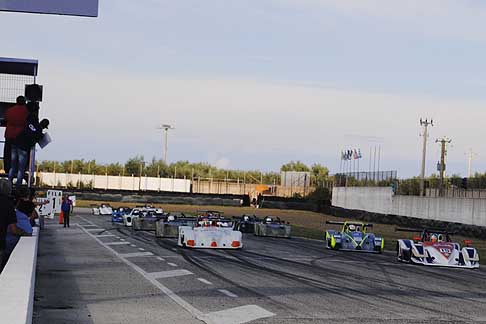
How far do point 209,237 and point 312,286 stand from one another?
42.1ft

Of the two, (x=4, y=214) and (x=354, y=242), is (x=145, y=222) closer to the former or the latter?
(x=354, y=242)

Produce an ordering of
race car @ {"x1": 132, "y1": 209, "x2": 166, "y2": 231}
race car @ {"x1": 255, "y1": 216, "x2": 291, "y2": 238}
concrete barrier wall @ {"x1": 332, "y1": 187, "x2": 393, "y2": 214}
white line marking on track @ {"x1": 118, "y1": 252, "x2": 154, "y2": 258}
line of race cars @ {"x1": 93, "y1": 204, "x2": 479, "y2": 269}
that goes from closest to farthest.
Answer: white line marking on track @ {"x1": 118, "y1": 252, "x2": 154, "y2": 258} < line of race cars @ {"x1": 93, "y1": 204, "x2": 479, "y2": 269} < race car @ {"x1": 255, "y1": 216, "x2": 291, "y2": 238} < race car @ {"x1": 132, "y1": 209, "x2": 166, "y2": 231} < concrete barrier wall @ {"x1": 332, "y1": 187, "x2": 393, "y2": 214}

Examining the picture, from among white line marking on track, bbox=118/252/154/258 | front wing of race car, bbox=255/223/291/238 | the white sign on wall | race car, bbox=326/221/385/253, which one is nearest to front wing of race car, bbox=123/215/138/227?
the white sign on wall

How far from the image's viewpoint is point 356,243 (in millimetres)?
32156

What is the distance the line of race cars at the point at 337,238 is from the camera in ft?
86.5

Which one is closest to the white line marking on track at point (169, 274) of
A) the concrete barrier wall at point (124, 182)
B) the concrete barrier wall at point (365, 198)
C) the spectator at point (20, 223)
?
the spectator at point (20, 223)

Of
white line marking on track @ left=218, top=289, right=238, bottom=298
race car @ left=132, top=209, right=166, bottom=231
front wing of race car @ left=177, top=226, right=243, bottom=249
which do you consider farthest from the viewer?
race car @ left=132, top=209, right=166, bottom=231

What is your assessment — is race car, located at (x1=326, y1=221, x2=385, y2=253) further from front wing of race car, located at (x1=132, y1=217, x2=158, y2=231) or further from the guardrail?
the guardrail

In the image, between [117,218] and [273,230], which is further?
[117,218]

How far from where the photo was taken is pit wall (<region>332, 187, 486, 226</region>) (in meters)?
51.6

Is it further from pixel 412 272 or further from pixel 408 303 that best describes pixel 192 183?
pixel 408 303

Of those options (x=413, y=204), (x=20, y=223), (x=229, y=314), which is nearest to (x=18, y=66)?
(x=20, y=223)

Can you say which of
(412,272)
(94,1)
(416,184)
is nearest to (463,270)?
(412,272)

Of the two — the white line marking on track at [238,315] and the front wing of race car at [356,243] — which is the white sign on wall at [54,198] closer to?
Result: the front wing of race car at [356,243]
